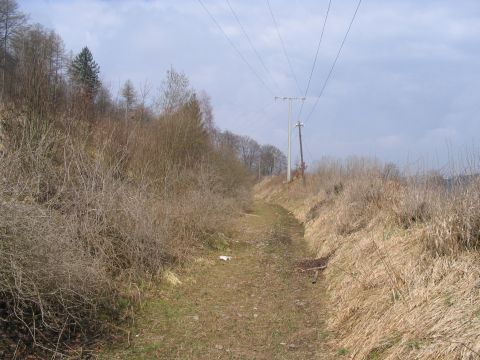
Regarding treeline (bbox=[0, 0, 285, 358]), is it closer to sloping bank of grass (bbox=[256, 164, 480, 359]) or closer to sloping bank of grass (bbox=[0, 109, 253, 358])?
sloping bank of grass (bbox=[0, 109, 253, 358])

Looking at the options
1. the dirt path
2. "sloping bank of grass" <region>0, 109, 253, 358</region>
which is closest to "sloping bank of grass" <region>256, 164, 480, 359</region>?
the dirt path

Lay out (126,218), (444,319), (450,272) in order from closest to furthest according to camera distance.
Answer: (444,319), (450,272), (126,218)

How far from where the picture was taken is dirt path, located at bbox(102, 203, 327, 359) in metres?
5.22

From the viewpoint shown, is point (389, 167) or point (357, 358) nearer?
point (357, 358)

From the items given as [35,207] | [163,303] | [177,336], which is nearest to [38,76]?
[35,207]

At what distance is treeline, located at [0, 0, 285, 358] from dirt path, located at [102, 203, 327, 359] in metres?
0.44

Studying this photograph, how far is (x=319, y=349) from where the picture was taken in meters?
5.29

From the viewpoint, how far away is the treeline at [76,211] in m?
4.66

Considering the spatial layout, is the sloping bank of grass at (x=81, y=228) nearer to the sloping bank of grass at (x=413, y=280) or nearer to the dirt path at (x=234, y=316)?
the dirt path at (x=234, y=316)

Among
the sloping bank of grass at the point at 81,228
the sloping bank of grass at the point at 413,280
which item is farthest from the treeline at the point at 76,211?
the sloping bank of grass at the point at 413,280

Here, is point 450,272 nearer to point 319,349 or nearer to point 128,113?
point 319,349

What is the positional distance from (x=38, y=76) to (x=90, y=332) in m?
5.17

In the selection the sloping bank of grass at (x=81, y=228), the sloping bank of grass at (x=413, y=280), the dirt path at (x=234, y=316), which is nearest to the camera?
the sloping bank of grass at (x=413, y=280)

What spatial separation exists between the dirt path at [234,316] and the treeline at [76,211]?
44 cm
